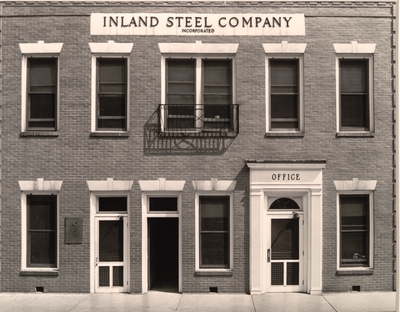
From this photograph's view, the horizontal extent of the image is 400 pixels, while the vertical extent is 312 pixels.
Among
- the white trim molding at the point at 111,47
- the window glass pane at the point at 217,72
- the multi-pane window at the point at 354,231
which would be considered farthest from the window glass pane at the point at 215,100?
the multi-pane window at the point at 354,231

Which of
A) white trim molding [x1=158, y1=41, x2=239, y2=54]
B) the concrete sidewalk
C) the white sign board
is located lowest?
the concrete sidewalk

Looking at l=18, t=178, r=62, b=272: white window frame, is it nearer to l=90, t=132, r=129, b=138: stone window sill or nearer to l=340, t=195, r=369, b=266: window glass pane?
l=90, t=132, r=129, b=138: stone window sill

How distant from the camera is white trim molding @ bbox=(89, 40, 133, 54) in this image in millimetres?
12672

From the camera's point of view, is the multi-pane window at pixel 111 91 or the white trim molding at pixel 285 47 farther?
the multi-pane window at pixel 111 91

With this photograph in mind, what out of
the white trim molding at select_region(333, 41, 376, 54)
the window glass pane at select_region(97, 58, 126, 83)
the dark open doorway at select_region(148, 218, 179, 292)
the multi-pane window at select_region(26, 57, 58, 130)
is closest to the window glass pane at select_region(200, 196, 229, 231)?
the dark open doorway at select_region(148, 218, 179, 292)

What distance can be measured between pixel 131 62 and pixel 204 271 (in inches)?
Answer: 227

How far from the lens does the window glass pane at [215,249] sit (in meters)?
12.8

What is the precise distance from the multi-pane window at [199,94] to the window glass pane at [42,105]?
3006 mm

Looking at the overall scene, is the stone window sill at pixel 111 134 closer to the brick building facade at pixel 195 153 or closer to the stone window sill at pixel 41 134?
the brick building facade at pixel 195 153

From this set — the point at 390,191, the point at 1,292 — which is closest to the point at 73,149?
the point at 1,292

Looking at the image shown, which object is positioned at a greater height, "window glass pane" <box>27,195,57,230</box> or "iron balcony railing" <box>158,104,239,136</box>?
"iron balcony railing" <box>158,104,239,136</box>

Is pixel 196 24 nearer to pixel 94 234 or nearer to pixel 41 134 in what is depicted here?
pixel 41 134

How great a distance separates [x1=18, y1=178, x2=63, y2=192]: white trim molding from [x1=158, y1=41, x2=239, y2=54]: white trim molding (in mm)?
4440

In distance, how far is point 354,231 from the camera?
1280 cm
